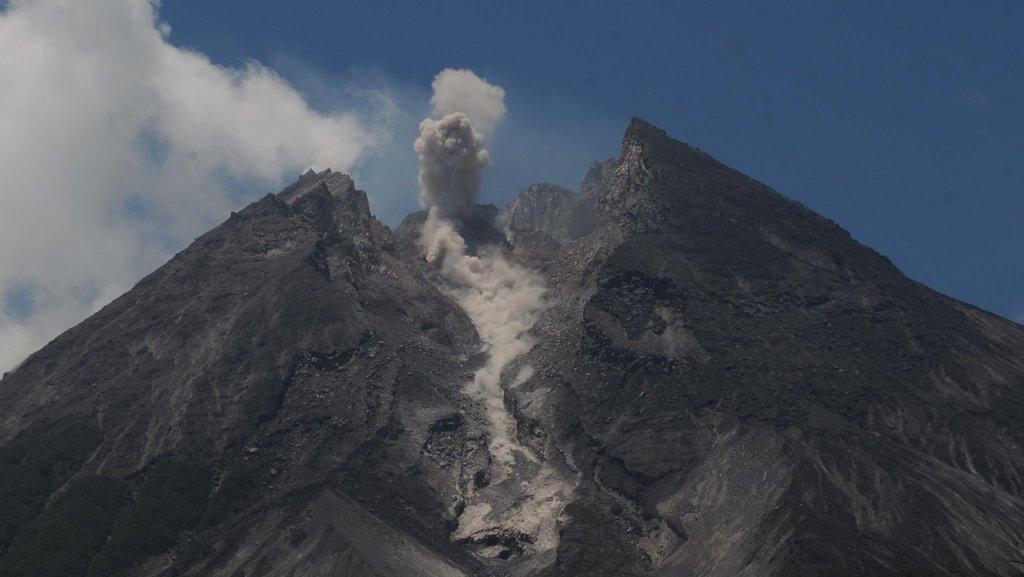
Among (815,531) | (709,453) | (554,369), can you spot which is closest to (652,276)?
(554,369)

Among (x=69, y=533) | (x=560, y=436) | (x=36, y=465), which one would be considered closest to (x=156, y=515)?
(x=69, y=533)

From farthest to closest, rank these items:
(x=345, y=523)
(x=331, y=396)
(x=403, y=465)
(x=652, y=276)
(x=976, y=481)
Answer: (x=652, y=276)
(x=331, y=396)
(x=403, y=465)
(x=976, y=481)
(x=345, y=523)

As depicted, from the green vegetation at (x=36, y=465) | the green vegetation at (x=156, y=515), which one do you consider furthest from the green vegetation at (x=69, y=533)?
the green vegetation at (x=36, y=465)

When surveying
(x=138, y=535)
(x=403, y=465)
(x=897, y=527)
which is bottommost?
(x=138, y=535)

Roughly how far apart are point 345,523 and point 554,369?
63510mm

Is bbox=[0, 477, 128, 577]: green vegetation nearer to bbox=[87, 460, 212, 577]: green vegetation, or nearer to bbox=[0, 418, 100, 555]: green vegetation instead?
bbox=[87, 460, 212, 577]: green vegetation

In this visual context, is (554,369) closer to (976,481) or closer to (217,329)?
(217,329)

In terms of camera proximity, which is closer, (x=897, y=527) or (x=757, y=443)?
(x=897, y=527)

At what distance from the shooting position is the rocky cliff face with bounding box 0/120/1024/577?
424 feet

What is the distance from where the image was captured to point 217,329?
18238 centimetres

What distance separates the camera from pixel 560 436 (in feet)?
549

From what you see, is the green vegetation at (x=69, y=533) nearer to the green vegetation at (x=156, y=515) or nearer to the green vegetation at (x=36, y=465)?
the green vegetation at (x=156, y=515)

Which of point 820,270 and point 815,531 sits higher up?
point 820,270

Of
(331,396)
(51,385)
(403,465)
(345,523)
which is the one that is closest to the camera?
(345,523)
